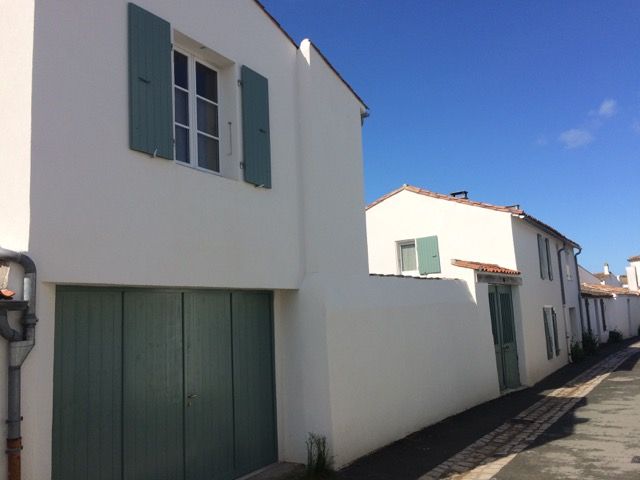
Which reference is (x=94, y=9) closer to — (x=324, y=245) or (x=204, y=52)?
(x=204, y=52)

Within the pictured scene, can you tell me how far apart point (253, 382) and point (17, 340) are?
10.2 feet

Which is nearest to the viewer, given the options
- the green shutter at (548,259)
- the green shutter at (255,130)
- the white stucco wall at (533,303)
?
the green shutter at (255,130)

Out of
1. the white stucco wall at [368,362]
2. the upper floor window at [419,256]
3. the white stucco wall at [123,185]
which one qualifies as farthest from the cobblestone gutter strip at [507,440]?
the upper floor window at [419,256]

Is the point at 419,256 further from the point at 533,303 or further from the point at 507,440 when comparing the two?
the point at 507,440

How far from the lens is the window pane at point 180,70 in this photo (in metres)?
5.78

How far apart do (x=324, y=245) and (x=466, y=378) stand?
199 inches

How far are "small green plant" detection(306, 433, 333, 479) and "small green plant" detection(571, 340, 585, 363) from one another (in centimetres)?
1544

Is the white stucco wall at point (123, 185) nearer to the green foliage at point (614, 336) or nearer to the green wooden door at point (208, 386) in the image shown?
the green wooden door at point (208, 386)

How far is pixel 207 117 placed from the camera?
20.1 ft

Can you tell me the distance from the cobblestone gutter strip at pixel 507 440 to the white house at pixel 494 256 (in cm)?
163

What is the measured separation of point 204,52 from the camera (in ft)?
19.8

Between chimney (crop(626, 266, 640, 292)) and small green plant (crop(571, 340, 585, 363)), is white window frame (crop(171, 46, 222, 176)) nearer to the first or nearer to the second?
small green plant (crop(571, 340, 585, 363))

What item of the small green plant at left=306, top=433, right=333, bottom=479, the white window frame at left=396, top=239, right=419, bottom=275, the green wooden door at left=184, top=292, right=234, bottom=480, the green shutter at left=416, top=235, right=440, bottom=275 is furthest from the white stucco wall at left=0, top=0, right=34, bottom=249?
the white window frame at left=396, top=239, right=419, bottom=275

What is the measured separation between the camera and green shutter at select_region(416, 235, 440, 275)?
48.3 feet
